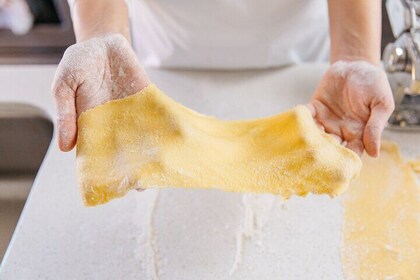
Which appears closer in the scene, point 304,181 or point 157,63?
point 304,181

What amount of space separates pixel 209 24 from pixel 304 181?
0.39 m

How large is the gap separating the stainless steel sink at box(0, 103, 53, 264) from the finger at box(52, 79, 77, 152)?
33cm

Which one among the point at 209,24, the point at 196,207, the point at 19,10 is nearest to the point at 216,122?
the point at 196,207

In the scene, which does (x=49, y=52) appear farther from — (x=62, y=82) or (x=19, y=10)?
(x=62, y=82)

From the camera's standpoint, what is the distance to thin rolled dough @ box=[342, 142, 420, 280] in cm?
66

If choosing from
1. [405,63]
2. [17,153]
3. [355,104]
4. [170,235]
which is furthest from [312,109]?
[17,153]

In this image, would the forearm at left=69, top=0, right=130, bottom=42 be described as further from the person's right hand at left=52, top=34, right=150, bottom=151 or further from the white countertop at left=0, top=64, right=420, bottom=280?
the white countertop at left=0, top=64, right=420, bottom=280

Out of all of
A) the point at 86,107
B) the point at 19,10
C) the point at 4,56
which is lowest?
the point at 4,56

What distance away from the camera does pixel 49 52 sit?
4.01ft

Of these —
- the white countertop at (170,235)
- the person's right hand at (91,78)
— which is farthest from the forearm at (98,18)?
the white countertop at (170,235)

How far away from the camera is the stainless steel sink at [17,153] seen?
3.22ft

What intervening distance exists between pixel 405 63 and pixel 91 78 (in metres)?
0.47

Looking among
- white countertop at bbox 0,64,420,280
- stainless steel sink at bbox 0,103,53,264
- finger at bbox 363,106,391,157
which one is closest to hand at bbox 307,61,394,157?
finger at bbox 363,106,391,157

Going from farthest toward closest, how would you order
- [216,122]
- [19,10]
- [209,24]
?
[19,10]
[209,24]
[216,122]
